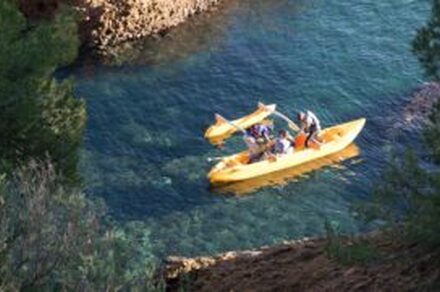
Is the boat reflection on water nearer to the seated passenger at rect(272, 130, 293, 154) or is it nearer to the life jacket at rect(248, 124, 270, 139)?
the seated passenger at rect(272, 130, 293, 154)

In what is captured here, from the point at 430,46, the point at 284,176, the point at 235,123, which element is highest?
the point at 430,46

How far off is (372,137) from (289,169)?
3197mm

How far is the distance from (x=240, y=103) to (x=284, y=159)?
12.8ft

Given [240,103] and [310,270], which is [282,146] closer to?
[240,103]

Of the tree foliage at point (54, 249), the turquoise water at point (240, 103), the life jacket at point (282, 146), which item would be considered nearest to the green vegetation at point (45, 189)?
the tree foliage at point (54, 249)

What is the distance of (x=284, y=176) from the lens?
27188mm

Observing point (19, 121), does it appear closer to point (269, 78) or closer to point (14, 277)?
point (14, 277)

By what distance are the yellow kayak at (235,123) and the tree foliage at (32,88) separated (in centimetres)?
1034

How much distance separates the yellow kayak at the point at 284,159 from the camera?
26047mm

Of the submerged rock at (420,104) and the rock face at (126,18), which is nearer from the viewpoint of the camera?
the submerged rock at (420,104)

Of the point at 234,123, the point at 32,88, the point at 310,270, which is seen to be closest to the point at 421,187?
the point at 310,270

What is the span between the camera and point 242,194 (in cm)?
2625

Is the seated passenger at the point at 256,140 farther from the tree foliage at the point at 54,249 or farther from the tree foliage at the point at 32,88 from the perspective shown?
the tree foliage at the point at 54,249

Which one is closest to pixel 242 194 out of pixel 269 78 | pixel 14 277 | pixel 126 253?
pixel 269 78
